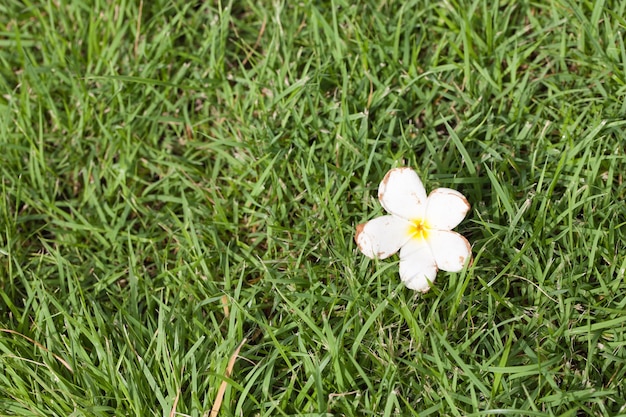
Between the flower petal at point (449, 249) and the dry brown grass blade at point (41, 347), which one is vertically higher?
the flower petal at point (449, 249)

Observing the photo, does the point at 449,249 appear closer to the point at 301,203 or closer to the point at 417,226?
the point at 417,226

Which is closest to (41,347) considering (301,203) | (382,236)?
(301,203)

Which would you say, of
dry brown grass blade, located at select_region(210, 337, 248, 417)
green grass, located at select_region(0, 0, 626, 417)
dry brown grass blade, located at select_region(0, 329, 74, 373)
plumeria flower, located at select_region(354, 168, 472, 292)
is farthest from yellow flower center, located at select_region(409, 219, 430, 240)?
dry brown grass blade, located at select_region(0, 329, 74, 373)

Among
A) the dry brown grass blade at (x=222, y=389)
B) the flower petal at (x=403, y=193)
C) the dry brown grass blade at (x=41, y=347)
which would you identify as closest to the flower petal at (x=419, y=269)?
the flower petal at (x=403, y=193)

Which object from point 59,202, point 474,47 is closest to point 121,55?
point 59,202

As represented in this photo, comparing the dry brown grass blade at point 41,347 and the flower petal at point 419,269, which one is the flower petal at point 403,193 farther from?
the dry brown grass blade at point 41,347

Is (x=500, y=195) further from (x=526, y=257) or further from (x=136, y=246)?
(x=136, y=246)

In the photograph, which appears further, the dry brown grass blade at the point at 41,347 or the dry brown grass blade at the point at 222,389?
the dry brown grass blade at the point at 41,347

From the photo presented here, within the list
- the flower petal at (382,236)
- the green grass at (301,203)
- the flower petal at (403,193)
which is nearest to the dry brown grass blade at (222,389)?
the green grass at (301,203)
